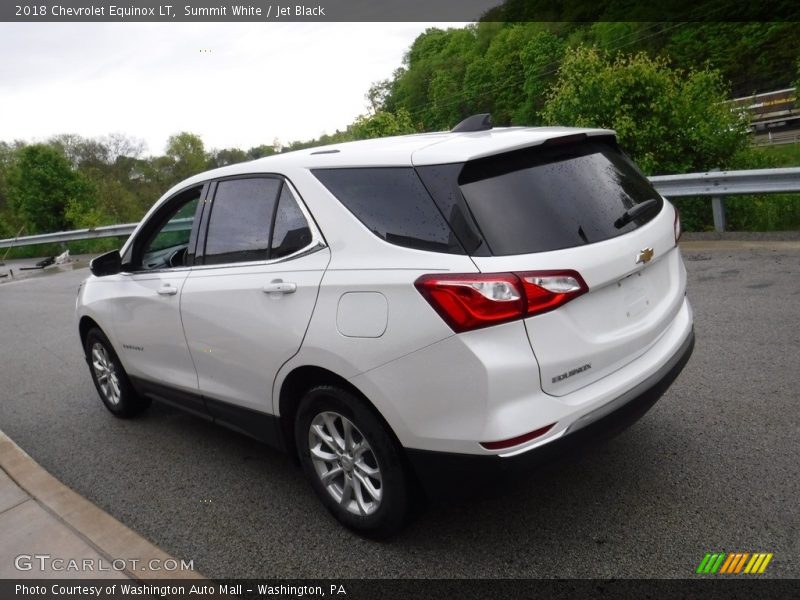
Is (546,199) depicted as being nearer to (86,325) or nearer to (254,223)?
(254,223)

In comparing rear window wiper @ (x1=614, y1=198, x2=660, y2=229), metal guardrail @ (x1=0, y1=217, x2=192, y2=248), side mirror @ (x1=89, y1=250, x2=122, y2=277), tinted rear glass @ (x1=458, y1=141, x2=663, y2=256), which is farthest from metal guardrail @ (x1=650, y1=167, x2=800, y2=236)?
metal guardrail @ (x1=0, y1=217, x2=192, y2=248)

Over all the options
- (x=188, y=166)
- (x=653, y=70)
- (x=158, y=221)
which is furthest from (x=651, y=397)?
(x=188, y=166)

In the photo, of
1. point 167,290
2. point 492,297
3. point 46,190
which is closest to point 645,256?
point 492,297

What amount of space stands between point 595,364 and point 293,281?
1.39 meters

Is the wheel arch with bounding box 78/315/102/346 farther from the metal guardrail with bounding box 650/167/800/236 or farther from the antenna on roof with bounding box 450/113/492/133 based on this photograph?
the metal guardrail with bounding box 650/167/800/236

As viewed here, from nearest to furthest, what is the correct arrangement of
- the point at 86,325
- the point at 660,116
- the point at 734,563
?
the point at 734,563
the point at 86,325
the point at 660,116

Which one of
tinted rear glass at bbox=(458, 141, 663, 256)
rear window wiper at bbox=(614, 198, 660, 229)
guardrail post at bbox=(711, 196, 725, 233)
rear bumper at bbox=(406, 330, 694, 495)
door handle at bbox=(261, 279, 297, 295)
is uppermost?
tinted rear glass at bbox=(458, 141, 663, 256)

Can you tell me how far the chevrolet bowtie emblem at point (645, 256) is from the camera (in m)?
2.94

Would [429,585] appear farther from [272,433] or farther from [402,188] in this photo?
[402,188]

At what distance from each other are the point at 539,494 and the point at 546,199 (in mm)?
1510

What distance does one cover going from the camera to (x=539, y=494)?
340 centimetres

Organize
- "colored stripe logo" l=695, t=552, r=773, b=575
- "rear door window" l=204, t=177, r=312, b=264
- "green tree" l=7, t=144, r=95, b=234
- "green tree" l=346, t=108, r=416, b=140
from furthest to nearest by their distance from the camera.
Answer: "green tree" l=7, t=144, r=95, b=234 → "green tree" l=346, t=108, r=416, b=140 → "rear door window" l=204, t=177, r=312, b=264 → "colored stripe logo" l=695, t=552, r=773, b=575

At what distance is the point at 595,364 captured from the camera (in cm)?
274

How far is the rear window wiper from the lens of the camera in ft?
9.77
